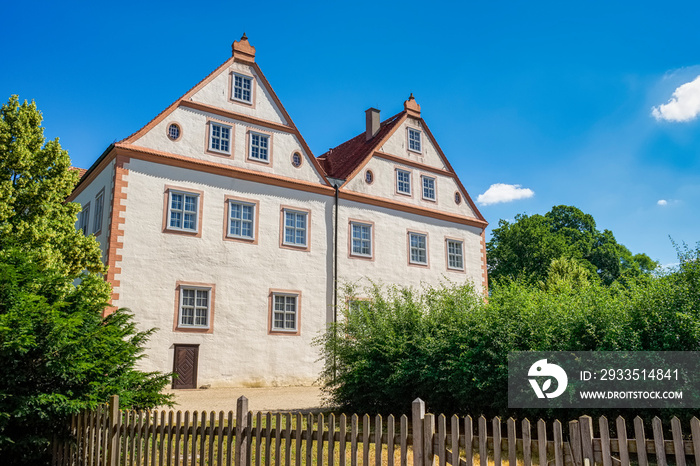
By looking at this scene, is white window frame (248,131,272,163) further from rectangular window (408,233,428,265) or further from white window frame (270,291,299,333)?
rectangular window (408,233,428,265)

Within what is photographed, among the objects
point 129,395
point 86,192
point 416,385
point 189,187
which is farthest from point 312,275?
point 129,395

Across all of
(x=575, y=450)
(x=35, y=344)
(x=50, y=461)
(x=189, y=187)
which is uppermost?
(x=189, y=187)

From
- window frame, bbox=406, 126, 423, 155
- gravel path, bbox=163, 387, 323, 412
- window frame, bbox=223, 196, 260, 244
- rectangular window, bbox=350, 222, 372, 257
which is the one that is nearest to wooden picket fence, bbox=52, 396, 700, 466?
gravel path, bbox=163, 387, 323, 412

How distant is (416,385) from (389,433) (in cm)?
635

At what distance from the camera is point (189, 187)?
21.2 metres

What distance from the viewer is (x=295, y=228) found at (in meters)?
23.5

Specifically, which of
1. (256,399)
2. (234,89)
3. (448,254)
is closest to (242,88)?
(234,89)

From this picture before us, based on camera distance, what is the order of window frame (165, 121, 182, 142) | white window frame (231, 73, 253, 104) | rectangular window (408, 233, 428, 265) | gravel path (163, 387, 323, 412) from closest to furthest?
gravel path (163, 387, 323, 412)
window frame (165, 121, 182, 142)
white window frame (231, 73, 253, 104)
rectangular window (408, 233, 428, 265)

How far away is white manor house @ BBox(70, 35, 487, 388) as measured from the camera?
19.9 m

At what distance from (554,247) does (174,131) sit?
110ft

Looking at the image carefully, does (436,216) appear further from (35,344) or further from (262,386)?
(35,344)

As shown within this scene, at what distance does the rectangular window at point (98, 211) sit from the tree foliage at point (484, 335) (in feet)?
39.7

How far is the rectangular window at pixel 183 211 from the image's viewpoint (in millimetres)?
20719

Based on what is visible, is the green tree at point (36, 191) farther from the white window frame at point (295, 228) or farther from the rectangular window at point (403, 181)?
the rectangular window at point (403, 181)
